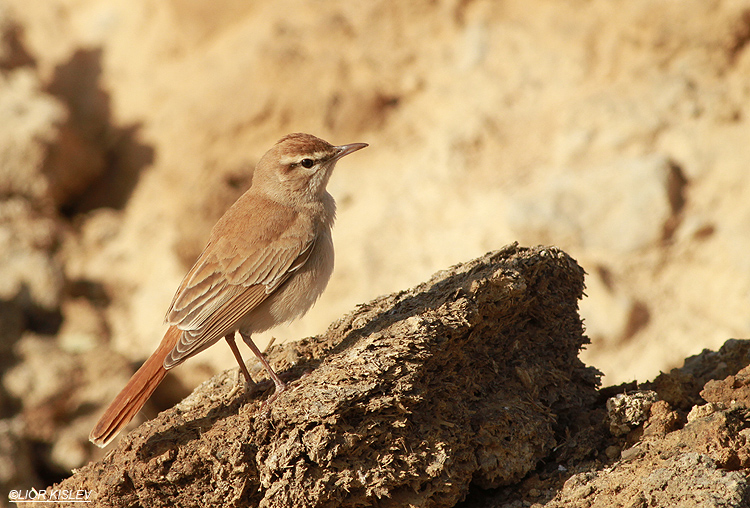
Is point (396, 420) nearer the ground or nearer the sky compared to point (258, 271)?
nearer the ground

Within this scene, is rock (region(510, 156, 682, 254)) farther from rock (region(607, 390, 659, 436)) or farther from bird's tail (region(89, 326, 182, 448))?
bird's tail (region(89, 326, 182, 448))

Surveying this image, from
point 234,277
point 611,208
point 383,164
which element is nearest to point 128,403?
point 234,277

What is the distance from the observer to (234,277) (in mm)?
4562

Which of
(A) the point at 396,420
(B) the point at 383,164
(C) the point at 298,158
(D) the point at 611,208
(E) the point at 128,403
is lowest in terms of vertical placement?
(A) the point at 396,420

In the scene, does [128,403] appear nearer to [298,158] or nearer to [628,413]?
[298,158]

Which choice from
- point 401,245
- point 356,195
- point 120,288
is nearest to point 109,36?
point 120,288

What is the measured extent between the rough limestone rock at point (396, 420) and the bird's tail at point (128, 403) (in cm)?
17

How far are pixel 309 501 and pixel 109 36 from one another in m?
10.4

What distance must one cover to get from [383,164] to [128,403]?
6.04 meters

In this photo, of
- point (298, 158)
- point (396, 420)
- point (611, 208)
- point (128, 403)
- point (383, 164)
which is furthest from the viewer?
point (383, 164)

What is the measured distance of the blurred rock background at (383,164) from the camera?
317 inches

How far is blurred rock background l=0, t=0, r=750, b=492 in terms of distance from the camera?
805 cm

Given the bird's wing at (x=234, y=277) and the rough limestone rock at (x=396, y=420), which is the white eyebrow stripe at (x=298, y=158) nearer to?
the bird's wing at (x=234, y=277)

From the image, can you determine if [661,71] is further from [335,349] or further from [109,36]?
[109,36]
